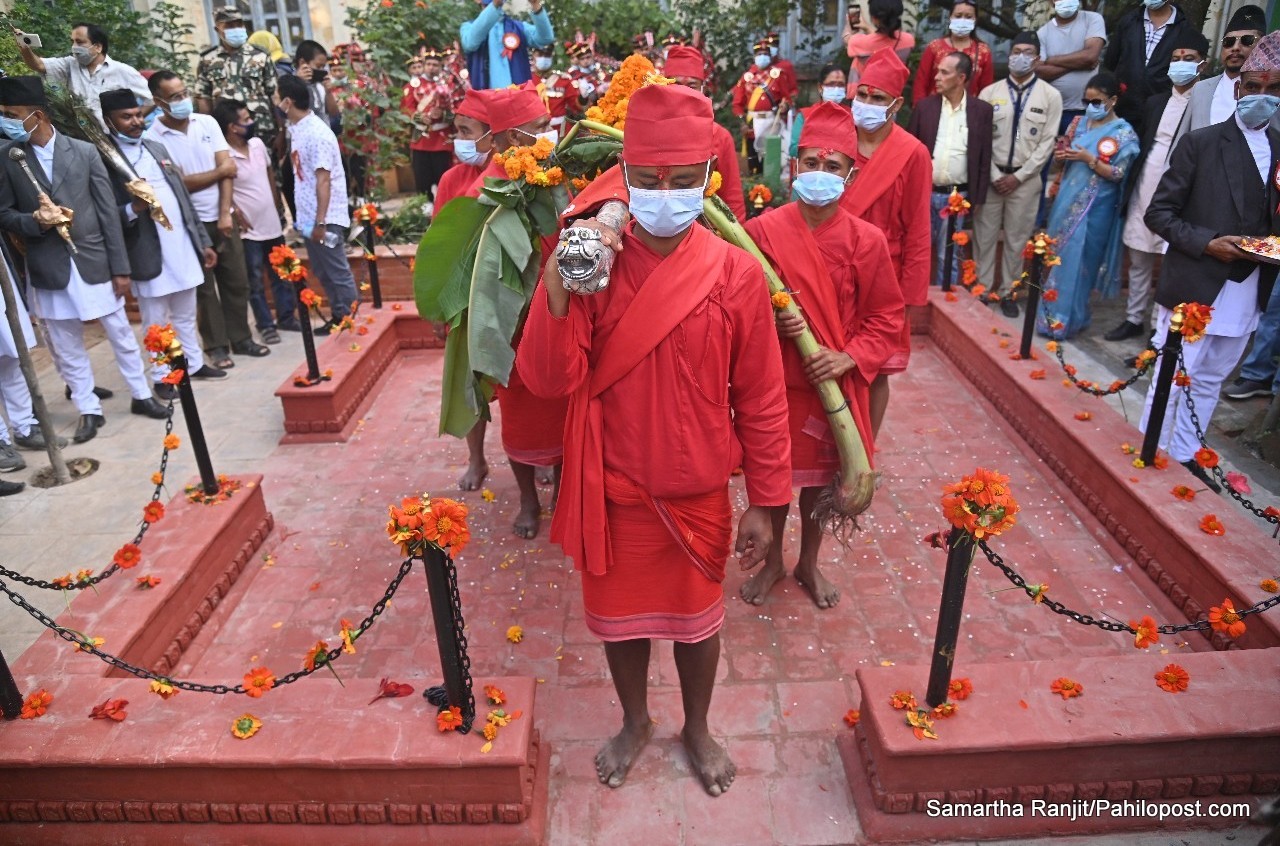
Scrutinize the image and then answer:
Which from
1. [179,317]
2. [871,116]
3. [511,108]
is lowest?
[179,317]

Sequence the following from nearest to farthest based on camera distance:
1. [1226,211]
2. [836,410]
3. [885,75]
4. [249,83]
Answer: [836,410], [885,75], [1226,211], [249,83]

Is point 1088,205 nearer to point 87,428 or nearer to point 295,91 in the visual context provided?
point 295,91

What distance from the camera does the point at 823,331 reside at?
3.56m

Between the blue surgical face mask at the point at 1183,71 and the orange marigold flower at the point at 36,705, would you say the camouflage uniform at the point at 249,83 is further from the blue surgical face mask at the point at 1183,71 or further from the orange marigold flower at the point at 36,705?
the blue surgical face mask at the point at 1183,71

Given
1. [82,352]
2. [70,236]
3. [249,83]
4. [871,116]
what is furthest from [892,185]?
[249,83]

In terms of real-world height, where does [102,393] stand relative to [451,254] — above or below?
below

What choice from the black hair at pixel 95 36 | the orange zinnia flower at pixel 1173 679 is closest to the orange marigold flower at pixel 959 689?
the orange zinnia flower at pixel 1173 679

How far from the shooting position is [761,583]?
13.3ft

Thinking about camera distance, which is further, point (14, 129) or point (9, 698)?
point (14, 129)

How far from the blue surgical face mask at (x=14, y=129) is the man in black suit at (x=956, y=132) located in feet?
20.7

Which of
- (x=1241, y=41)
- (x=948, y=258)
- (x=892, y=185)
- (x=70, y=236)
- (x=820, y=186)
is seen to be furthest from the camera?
(x=948, y=258)

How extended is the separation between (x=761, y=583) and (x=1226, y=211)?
10.2ft

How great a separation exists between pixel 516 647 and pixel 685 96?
248cm

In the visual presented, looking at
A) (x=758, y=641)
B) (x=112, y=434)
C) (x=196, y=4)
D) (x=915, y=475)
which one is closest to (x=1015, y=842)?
(x=758, y=641)
